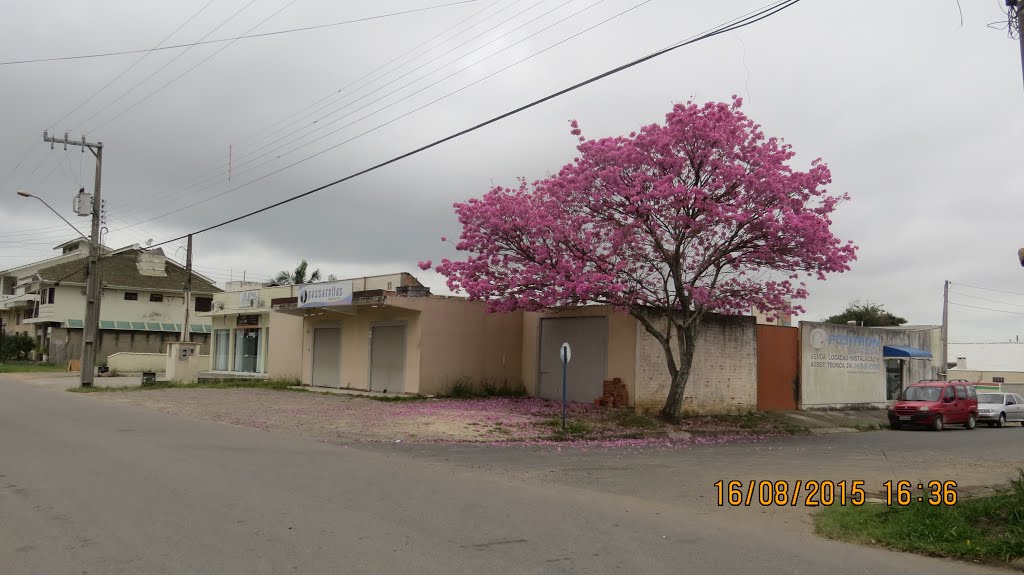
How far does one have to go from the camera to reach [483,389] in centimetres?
2648

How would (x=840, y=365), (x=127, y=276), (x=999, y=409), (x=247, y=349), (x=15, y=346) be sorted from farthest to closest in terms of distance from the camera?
1. (x=127, y=276)
2. (x=15, y=346)
3. (x=247, y=349)
4. (x=840, y=365)
5. (x=999, y=409)

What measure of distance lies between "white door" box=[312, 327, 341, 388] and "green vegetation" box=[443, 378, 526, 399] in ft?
19.1

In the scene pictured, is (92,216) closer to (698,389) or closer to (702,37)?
(698,389)

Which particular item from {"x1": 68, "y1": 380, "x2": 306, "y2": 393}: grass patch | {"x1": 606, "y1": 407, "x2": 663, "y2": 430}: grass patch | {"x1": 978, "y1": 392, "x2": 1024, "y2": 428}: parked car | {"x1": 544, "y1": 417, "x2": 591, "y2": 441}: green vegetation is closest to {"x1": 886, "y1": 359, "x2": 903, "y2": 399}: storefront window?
{"x1": 978, "y1": 392, "x2": 1024, "y2": 428}: parked car

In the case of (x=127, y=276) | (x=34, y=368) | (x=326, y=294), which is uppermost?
(x=127, y=276)

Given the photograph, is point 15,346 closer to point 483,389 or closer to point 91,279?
point 91,279

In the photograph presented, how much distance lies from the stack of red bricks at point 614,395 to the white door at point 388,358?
7.12 metres

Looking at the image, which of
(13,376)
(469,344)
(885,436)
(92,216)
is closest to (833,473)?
(885,436)

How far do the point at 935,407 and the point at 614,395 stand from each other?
1147 cm

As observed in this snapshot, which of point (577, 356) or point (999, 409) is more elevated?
point (577, 356)

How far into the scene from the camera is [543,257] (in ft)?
65.2

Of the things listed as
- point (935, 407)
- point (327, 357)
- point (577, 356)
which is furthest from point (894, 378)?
point (327, 357)

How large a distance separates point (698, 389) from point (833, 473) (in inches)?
461
